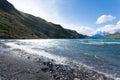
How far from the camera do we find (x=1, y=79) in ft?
52.6

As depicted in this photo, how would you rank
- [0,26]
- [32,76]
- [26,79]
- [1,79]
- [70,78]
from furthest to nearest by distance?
[0,26] < [70,78] < [32,76] < [26,79] < [1,79]

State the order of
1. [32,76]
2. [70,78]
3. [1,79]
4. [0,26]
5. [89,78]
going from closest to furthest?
[1,79] < [32,76] < [70,78] < [89,78] < [0,26]

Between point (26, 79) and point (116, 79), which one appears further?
point (116, 79)

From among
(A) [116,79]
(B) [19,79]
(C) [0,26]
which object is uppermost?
(C) [0,26]

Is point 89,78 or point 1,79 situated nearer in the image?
point 1,79

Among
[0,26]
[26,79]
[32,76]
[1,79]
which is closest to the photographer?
[1,79]

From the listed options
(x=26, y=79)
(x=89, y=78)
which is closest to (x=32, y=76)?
(x=26, y=79)

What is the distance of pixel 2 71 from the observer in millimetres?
18562

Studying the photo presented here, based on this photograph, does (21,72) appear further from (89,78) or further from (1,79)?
(89,78)

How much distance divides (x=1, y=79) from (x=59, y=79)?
5816 millimetres

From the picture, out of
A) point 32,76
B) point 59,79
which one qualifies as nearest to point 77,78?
point 59,79

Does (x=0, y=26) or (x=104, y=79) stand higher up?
(x=0, y=26)

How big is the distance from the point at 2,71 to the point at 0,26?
187778mm

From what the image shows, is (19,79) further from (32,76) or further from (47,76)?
(47,76)
